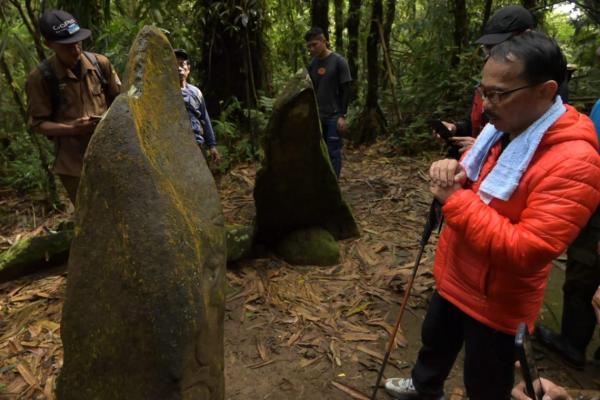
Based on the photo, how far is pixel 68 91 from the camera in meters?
3.77

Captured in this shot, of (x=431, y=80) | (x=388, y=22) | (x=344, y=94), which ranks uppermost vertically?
(x=388, y=22)

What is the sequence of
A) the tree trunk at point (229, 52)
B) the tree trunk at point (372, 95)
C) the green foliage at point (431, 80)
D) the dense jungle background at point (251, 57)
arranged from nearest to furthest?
the dense jungle background at point (251, 57) < the tree trunk at point (229, 52) < the green foliage at point (431, 80) < the tree trunk at point (372, 95)

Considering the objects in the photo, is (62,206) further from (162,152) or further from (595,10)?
(595,10)

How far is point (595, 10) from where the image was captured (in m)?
6.47

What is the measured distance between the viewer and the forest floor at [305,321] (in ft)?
10.7

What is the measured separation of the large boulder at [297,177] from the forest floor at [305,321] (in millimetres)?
352

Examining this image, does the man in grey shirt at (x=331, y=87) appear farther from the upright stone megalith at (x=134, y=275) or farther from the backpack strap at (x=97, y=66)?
the upright stone megalith at (x=134, y=275)

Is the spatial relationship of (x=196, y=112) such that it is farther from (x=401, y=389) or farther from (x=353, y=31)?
(x=353, y=31)

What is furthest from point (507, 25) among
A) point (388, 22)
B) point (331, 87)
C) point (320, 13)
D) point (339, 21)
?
point (339, 21)

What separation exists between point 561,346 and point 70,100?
433 centimetres

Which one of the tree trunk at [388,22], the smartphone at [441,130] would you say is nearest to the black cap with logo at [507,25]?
the smartphone at [441,130]

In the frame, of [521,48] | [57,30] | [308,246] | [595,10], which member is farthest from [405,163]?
[521,48]

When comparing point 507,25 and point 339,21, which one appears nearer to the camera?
point 507,25

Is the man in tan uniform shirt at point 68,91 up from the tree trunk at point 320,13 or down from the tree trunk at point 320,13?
down
